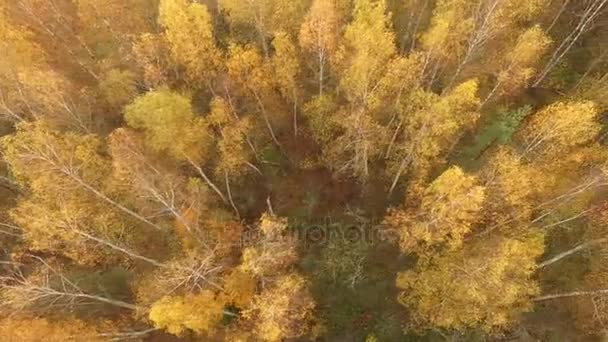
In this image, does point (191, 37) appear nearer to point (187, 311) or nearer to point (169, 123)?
point (169, 123)

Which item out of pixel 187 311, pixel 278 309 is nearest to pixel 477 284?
pixel 278 309

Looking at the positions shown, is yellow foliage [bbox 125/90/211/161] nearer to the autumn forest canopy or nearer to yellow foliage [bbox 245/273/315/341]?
the autumn forest canopy

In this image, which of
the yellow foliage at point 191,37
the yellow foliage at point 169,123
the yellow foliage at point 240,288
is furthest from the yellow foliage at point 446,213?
the yellow foliage at point 191,37

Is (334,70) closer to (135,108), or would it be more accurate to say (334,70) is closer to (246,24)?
(246,24)

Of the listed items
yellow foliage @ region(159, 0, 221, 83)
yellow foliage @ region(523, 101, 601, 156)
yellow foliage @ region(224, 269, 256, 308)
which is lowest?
yellow foliage @ region(224, 269, 256, 308)

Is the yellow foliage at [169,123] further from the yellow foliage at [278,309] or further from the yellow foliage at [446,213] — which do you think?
the yellow foliage at [446,213]

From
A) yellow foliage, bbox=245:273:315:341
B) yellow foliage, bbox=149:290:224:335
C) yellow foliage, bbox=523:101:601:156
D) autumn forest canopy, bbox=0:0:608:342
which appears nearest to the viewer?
yellow foliage, bbox=149:290:224:335

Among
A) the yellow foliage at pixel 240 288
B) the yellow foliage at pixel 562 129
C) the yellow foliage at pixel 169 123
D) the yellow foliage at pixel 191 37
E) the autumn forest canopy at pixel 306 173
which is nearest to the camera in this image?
the autumn forest canopy at pixel 306 173

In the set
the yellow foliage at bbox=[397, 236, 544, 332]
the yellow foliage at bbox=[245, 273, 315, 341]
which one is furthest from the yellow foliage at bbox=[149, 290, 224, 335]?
the yellow foliage at bbox=[397, 236, 544, 332]

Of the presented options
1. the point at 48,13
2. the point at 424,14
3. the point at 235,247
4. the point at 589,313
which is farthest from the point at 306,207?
the point at 48,13
